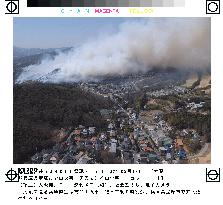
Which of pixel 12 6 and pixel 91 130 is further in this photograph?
pixel 91 130

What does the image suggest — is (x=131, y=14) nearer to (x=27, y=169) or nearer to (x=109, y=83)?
(x=109, y=83)

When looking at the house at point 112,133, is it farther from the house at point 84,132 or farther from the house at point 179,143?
the house at point 179,143

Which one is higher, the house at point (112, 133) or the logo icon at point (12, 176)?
the house at point (112, 133)

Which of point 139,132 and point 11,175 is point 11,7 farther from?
point 139,132
